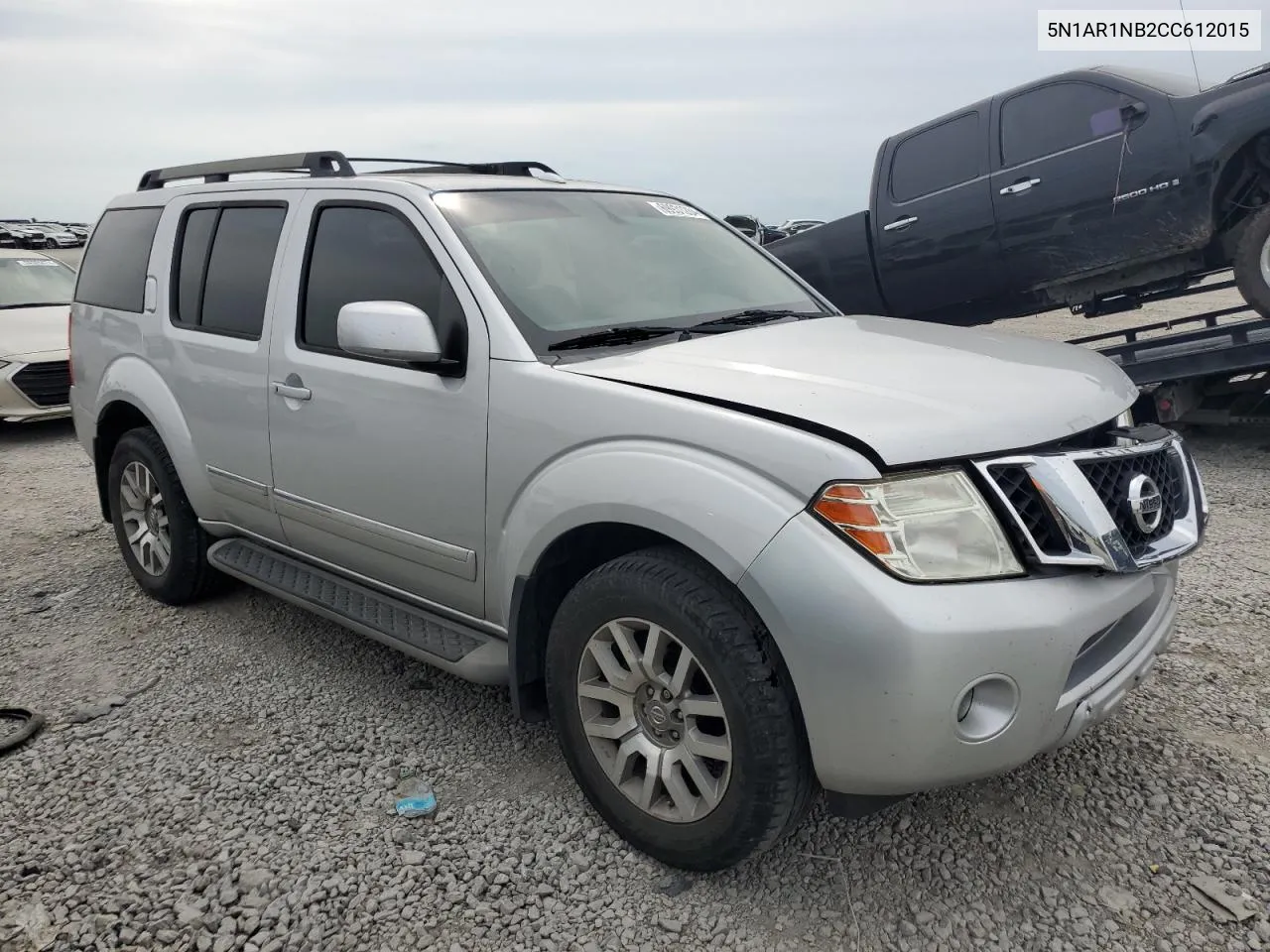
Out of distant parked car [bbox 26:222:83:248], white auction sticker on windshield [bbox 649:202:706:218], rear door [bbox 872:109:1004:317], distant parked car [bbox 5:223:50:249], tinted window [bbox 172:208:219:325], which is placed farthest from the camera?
distant parked car [bbox 26:222:83:248]

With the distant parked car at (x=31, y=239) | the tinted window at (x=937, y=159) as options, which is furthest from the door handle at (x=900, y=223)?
the distant parked car at (x=31, y=239)

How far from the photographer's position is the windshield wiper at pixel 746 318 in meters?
3.11

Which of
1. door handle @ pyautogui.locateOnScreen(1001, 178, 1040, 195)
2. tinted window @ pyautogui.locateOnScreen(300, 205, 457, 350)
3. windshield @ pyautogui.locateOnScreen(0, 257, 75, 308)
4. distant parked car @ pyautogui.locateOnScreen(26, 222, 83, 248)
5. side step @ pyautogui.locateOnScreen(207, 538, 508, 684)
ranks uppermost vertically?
door handle @ pyautogui.locateOnScreen(1001, 178, 1040, 195)

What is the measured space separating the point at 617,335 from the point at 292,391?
1.27m

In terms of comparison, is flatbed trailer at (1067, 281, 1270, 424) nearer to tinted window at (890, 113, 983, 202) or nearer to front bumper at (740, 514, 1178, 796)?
tinted window at (890, 113, 983, 202)

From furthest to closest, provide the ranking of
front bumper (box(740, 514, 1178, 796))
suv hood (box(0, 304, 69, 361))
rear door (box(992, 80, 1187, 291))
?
suv hood (box(0, 304, 69, 361)) < rear door (box(992, 80, 1187, 291)) < front bumper (box(740, 514, 1178, 796))

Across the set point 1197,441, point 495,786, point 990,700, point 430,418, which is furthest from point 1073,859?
point 1197,441

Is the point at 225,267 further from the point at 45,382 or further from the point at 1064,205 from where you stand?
the point at 45,382

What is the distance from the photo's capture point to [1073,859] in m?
2.59

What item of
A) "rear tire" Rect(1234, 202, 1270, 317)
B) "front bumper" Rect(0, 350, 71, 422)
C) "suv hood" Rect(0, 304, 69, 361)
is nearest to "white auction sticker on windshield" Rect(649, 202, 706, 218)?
"rear tire" Rect(1234, 202, 1270, 317)

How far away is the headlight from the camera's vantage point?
2.12 metres

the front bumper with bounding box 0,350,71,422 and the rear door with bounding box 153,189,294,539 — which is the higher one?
the rear door with bounding box 153,189,294,539

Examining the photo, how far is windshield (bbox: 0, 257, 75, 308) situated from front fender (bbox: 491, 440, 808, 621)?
8983mm

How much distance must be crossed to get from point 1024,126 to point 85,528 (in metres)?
6.83
